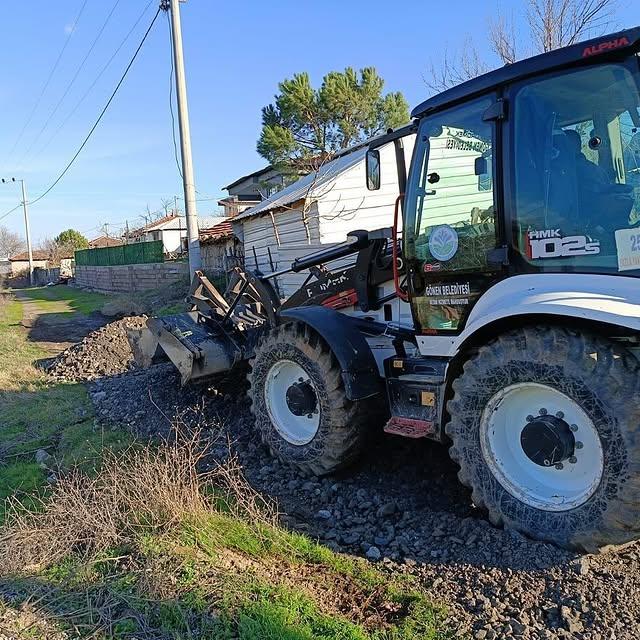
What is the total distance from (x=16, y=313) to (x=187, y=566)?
85.8 ft

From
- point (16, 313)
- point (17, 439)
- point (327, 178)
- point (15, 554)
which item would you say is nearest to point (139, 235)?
point (16, 313)

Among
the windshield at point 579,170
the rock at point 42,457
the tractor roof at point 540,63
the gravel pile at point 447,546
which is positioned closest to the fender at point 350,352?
the gravel pile at point 447,546

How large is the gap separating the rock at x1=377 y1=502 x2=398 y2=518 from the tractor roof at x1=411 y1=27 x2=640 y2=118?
2786 mm

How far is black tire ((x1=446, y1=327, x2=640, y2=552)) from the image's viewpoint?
314cm

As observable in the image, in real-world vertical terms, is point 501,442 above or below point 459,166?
below

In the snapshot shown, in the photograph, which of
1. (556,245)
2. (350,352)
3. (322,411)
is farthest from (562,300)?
(322,411)

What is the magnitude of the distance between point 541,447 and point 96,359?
9.34 meters

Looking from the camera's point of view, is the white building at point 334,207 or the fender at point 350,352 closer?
the fender at point 350,352

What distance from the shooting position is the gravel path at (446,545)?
120 inches

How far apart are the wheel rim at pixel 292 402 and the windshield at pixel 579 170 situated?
2.22 metres

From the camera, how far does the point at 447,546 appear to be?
3.83 metres

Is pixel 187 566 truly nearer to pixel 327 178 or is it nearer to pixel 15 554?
pixel 15 554

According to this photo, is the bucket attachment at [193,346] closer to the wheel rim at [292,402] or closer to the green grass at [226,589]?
the wheel rim at [292,402]

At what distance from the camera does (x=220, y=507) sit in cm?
454
